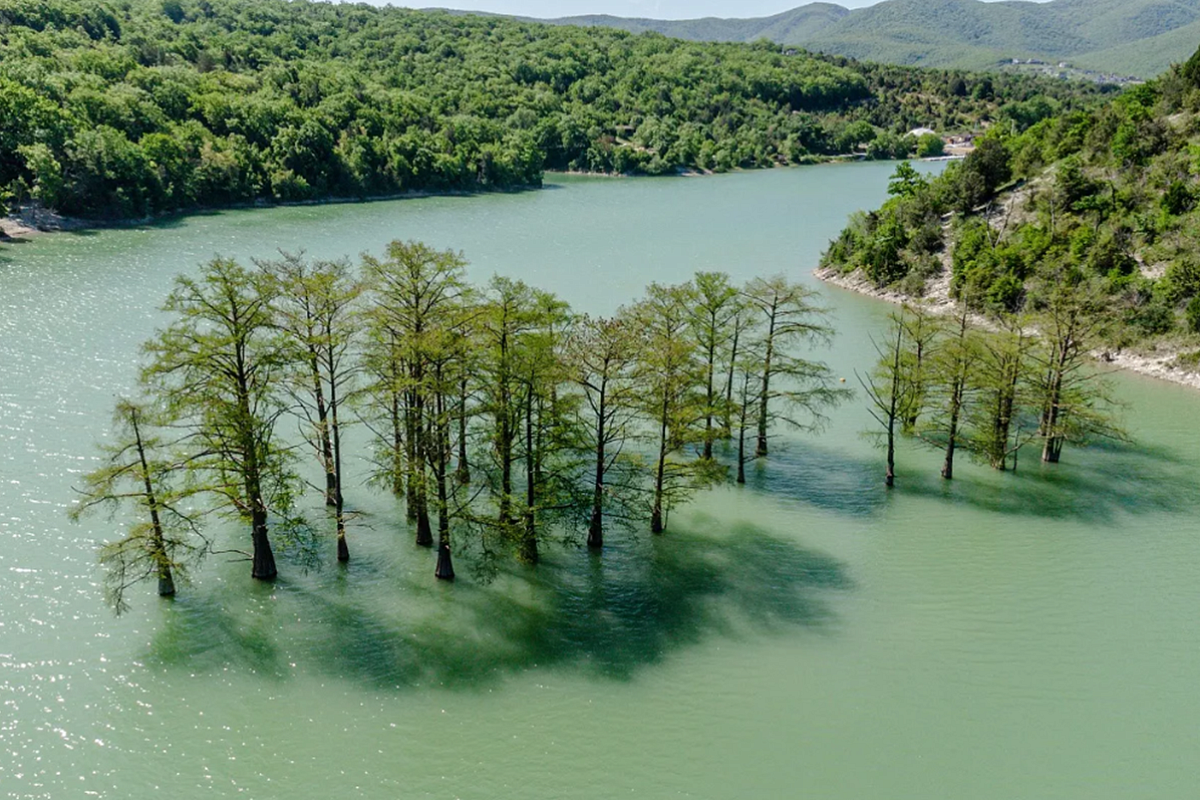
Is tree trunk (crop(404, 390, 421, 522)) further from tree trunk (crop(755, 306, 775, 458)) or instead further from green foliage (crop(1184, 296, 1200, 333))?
green foliage (crop(1184, 296, 1200, 333))

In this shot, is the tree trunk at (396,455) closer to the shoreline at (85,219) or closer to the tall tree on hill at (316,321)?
the tall tree on hill at (316,321)

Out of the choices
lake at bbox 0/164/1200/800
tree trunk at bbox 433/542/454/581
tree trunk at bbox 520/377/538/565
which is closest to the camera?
lake at bbox 0/164/1200/800

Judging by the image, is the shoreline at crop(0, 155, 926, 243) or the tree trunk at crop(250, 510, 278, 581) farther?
the shoreline at crop(0, 155, 926, 243)

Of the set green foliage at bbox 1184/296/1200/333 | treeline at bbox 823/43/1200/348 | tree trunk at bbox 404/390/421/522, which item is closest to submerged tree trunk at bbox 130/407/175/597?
tree trunk at bbox 404/390/421/522

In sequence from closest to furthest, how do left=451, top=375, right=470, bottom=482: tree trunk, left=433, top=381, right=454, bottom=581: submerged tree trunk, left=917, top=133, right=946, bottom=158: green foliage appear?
left=433, top=381, right=454, bottom=581: submerged tree trunk < left=451, top=375, right=470, bottom=482: tree trunk < left=917, top=133, right=946, bottom=158: green foliage

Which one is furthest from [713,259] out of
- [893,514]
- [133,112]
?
[133,112]

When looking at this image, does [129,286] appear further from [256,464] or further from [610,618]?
[610,618]
